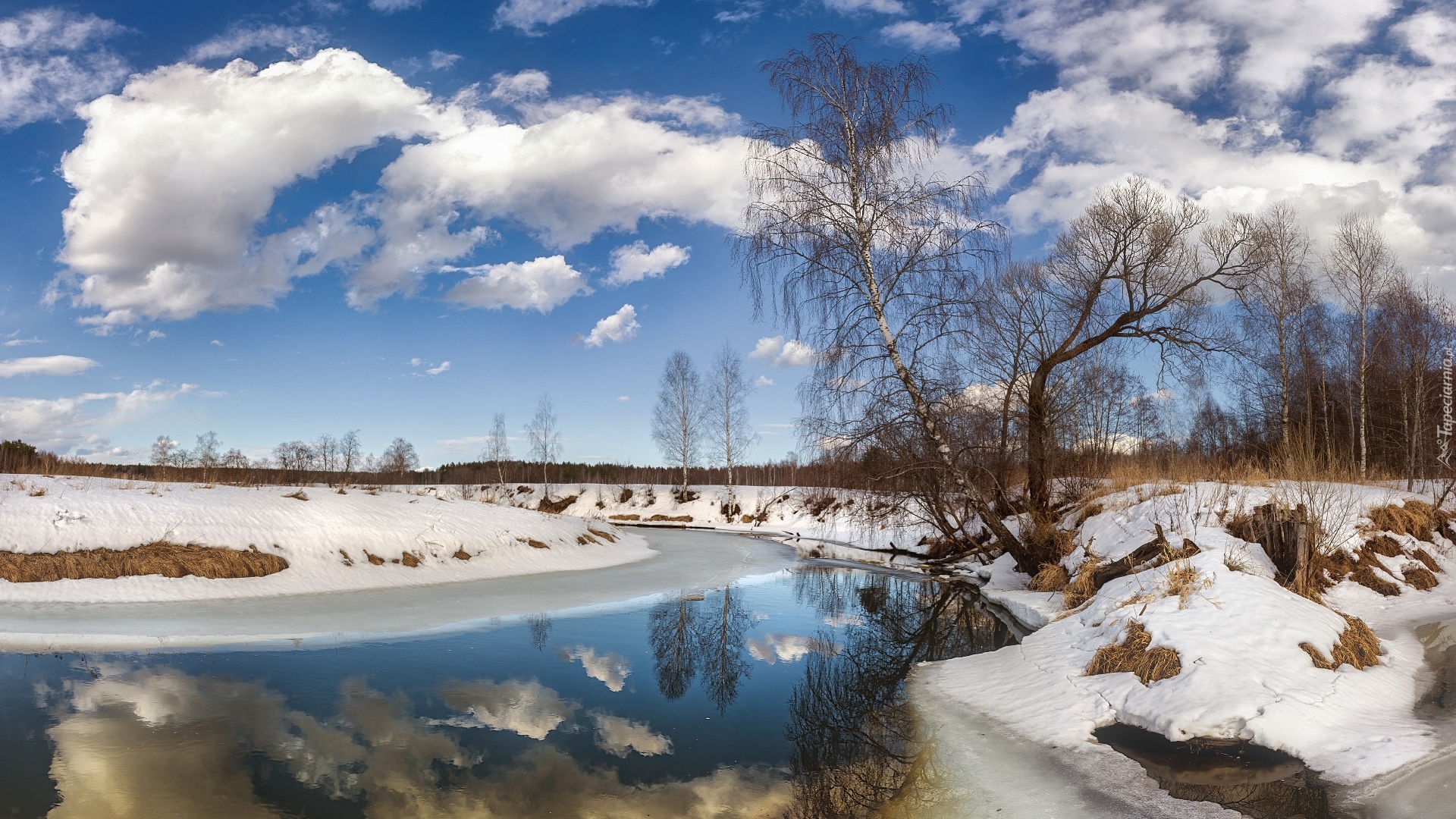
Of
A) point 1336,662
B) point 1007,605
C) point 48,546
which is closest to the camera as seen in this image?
point 1336,662

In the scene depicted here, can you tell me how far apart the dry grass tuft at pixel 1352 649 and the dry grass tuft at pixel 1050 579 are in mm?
4828

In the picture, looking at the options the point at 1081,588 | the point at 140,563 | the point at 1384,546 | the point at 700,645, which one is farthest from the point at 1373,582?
the point at 140,563

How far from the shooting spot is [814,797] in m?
4.50

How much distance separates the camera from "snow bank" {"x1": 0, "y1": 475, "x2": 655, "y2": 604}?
10750mm

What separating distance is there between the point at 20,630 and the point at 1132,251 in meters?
17.6

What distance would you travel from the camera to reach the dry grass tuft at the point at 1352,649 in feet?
20.9

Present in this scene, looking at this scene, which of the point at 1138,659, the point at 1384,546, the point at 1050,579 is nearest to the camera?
the point at 1138,659

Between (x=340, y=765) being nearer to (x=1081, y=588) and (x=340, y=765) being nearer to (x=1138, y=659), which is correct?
(x=1138, y=659)

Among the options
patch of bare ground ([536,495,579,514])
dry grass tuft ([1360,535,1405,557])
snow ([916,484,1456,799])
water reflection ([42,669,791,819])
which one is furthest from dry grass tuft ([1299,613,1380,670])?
patch of bare ground ([536,495,579,514])

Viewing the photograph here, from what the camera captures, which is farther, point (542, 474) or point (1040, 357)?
point (542, 474)

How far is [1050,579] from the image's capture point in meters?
12.3

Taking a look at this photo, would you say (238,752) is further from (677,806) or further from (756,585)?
(756,585)

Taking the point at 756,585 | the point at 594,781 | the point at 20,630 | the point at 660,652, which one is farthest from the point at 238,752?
the point at 756,585

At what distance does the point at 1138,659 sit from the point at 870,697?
2375 millimetres
